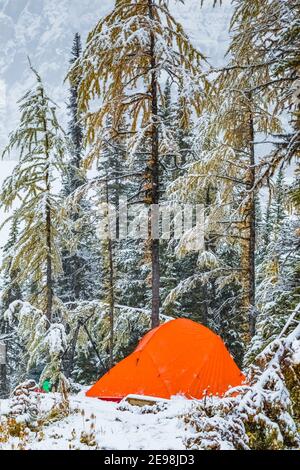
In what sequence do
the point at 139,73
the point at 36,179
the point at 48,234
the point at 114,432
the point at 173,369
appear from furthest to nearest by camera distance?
the point at 48,234
the point at 36,179
the point at 139,73
the point at 173,369
the point at 114,432

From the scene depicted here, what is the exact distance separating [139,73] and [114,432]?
9.20 meters

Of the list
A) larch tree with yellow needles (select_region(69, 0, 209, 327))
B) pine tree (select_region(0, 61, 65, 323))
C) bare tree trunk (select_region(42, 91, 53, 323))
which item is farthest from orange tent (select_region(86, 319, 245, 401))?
pine tree (select_region(0, 61, 65, 323))

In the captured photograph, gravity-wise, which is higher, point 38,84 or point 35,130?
point 38,84

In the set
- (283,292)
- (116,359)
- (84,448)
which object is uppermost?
(283,292)

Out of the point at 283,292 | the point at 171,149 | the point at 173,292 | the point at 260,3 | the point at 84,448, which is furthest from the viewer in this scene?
the point at 173,292

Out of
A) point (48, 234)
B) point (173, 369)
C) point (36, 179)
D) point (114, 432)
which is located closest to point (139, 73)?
point (36, 179)

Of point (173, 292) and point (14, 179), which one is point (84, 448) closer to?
point (14, 179)

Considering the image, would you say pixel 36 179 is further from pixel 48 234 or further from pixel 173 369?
pixel 173 369

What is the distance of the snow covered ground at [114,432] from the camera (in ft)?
18.3

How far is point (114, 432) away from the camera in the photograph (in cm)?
621
